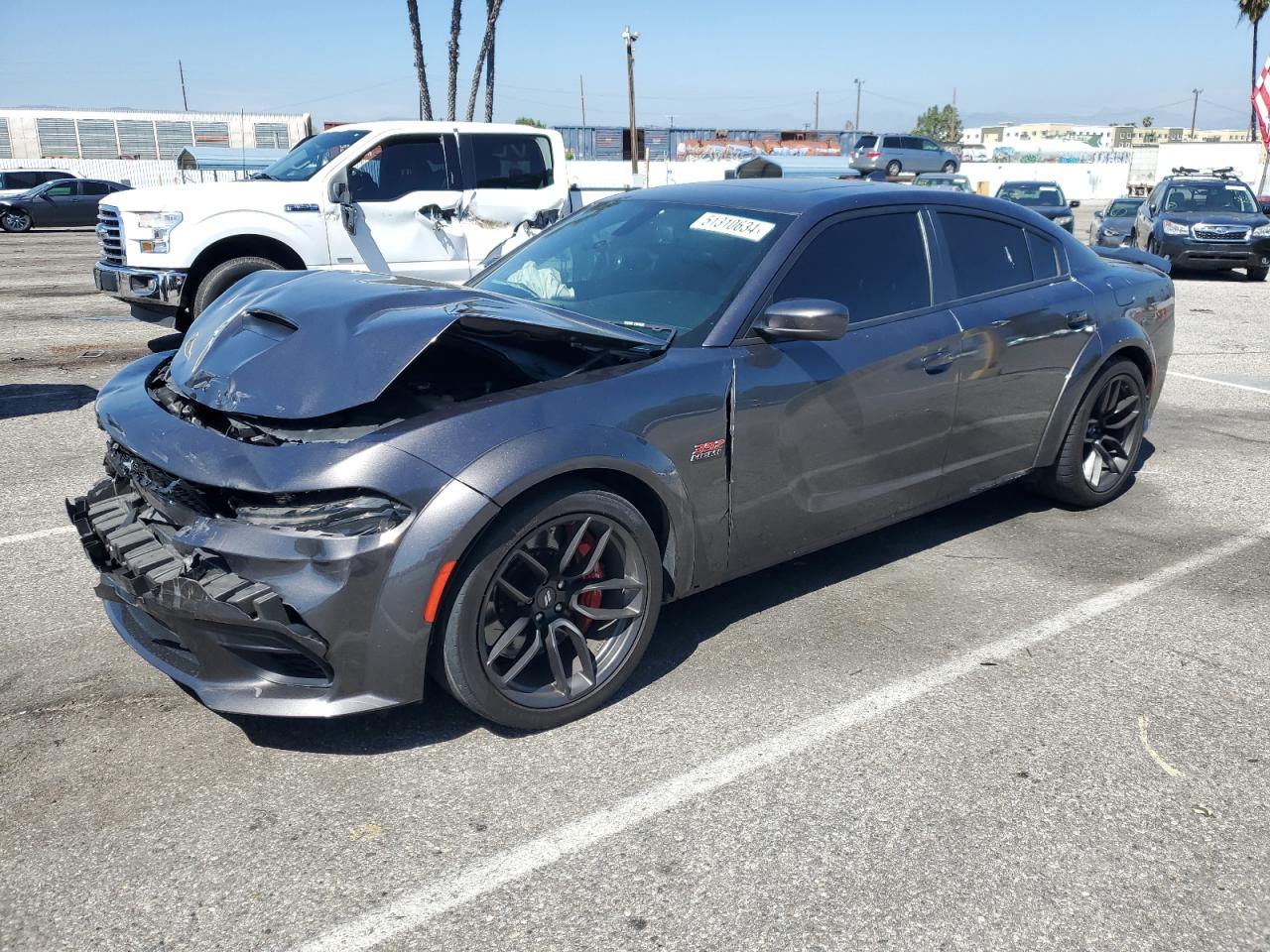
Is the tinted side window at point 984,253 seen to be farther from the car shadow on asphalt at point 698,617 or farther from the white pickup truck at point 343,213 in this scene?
the white pickup truck at point 343,213

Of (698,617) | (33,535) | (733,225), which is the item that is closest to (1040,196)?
(733,225)

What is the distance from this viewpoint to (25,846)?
2.70 metres

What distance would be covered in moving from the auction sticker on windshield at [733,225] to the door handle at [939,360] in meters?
0.85

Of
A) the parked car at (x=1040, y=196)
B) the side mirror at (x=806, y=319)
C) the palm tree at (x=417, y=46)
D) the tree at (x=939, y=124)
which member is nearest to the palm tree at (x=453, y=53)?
the palm tree at (x=417, y=46)

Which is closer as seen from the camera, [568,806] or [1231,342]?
[568,806]

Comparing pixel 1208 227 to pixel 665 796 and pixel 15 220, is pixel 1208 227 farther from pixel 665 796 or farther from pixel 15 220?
pixel 15 220

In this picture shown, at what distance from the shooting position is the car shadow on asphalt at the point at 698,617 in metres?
3.24

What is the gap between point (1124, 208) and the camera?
2192cm

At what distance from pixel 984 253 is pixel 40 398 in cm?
670

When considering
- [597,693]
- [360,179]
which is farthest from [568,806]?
[360,179]

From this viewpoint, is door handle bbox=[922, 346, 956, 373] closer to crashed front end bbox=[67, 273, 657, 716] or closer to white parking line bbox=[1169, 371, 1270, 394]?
crashed front end bbox=[67, 273, 657, 716]

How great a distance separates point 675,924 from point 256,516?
152 cm

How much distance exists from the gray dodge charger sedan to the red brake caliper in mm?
10

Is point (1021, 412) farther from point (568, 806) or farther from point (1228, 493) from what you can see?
point (568, 806)
